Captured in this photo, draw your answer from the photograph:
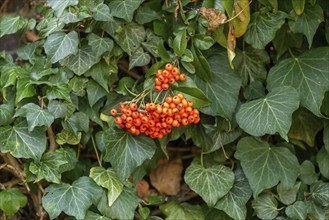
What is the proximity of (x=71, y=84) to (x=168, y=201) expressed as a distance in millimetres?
625

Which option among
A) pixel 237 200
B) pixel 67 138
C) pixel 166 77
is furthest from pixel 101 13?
pixel 237 200

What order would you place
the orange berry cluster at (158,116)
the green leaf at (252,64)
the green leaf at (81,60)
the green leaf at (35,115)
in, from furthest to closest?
Answer: the green leaf at (252,64), the green leaf at (81,60), the green leaf at (35,115), the orange berry cluster at (158,116)

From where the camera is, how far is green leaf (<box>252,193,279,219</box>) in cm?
195

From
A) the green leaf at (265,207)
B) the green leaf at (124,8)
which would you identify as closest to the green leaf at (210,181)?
the green leaf at (265,207)

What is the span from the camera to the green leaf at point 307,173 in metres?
2.04

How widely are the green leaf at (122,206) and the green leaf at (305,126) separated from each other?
62 centimetres

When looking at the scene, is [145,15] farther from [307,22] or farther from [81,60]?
[307,22]

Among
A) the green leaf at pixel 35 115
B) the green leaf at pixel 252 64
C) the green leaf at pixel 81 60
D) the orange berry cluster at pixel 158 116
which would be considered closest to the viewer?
the orange berry cluster at pixel 158 116

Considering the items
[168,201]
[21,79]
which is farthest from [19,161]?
[168,201]

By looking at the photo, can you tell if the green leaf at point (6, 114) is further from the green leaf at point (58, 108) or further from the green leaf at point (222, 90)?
the green leaf at point (222, 90)

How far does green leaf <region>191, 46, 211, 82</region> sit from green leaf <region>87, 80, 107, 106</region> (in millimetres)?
334

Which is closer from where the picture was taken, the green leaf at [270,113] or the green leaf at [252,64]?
the green leaf at [270,113]

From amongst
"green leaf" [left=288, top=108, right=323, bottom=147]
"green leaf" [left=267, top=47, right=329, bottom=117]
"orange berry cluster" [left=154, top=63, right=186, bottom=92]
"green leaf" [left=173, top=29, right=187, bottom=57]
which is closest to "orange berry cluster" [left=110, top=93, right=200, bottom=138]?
"orange berry cluster" [left=154, top=63, right=186, bottom=92]

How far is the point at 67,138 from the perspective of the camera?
196cm
